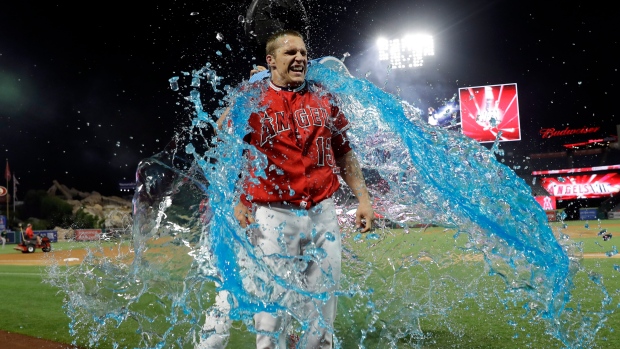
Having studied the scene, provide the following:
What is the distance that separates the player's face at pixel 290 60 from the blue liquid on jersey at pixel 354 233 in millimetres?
134

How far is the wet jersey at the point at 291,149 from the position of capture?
98.2 inches

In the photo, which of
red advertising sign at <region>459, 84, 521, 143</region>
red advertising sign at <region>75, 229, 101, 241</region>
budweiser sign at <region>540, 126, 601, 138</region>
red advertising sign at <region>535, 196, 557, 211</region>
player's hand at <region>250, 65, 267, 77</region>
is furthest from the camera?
budweiser sign at <region>540, 126, 601, 138</region>

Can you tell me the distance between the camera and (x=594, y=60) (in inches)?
1647

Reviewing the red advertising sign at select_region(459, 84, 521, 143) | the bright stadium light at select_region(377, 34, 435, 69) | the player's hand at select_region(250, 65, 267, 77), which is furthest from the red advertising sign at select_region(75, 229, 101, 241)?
the player's hand at select_region(250, 65, 267, 77)

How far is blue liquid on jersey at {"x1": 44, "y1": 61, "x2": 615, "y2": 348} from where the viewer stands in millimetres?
2549

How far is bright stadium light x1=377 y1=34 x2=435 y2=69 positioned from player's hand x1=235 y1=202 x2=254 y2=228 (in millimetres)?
29560

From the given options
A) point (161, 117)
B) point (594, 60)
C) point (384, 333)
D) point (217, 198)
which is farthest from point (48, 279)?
point (594, 60)

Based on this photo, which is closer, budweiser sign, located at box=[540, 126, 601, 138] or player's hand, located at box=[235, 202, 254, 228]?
player's hand, located at box=[235, 202, 254, 228]

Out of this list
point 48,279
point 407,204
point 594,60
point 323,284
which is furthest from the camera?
point 594,60

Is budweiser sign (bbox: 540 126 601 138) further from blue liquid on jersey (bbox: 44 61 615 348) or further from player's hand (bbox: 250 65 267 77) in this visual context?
player's hand (bbox: 250 65 267 77)

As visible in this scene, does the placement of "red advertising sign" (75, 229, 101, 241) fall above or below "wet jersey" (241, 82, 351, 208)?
below

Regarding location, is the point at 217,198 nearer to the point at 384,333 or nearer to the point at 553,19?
the point at 384,333

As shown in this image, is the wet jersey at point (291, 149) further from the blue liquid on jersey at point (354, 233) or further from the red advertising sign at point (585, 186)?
the red advertising sign at point (585, 186)

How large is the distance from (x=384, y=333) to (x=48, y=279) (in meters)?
8.11
